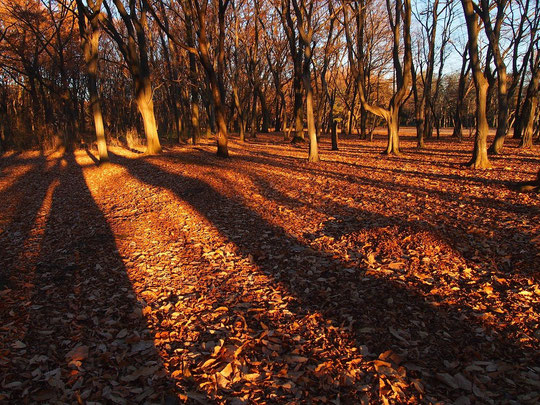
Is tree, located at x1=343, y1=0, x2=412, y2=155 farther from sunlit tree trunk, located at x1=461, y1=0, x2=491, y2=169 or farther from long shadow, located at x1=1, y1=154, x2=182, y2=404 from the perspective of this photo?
long shadow, located at x1=1, y1=154, x2=182, y2=404

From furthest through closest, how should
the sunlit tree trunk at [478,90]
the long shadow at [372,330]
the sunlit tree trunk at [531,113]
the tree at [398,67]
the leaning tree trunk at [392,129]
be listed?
1. the sunlit tree trunk at [531,113]
2. the leaning tree trunk at [392,129]
3. the tree at [398,67]
4. the sunlit tree trunk at [478,90]
5. the long shadow at [372,330]

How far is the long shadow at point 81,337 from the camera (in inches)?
104

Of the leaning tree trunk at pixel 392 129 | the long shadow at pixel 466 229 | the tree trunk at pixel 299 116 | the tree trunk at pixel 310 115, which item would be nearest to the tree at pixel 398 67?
the leaning tree trunk at pixel 392 129

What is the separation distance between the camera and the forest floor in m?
2.66

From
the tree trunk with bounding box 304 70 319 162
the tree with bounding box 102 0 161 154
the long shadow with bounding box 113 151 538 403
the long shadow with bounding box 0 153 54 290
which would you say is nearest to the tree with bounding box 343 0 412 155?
the tree trunk with bounding box 304 70 319 162

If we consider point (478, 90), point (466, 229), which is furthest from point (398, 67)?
point (466, 229)

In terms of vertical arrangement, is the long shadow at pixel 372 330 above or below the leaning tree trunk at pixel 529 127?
below

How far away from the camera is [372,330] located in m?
3.20

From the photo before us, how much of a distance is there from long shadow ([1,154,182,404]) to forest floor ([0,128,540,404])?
2 cm

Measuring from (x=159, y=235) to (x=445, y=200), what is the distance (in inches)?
230

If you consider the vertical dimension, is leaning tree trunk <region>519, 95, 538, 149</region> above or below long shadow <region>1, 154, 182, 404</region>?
above

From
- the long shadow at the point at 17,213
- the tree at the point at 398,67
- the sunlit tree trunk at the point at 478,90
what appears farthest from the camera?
the tree at the point at 398,67

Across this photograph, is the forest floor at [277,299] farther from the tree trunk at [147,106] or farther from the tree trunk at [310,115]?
the tree trunk at [147,106]

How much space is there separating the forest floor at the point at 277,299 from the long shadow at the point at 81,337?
2 centimetres
